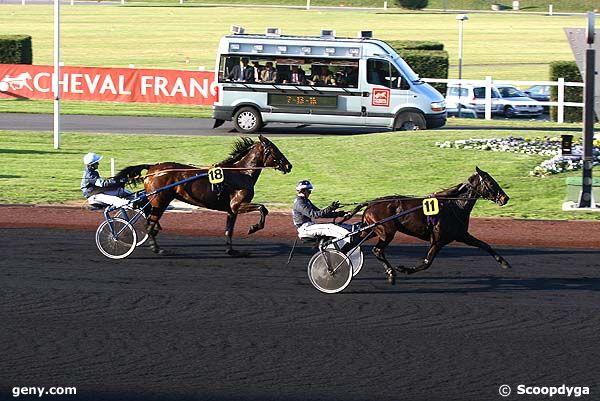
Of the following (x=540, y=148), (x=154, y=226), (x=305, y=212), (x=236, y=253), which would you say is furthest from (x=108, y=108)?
(x=305, y=212)

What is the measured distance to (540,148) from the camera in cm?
2459

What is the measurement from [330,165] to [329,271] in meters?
11.1

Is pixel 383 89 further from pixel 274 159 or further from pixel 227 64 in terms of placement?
pixel 274 159

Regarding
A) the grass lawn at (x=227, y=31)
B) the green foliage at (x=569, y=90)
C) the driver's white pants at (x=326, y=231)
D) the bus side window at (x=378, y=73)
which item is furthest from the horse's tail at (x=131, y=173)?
the grass lawn at (x=227, y=31)

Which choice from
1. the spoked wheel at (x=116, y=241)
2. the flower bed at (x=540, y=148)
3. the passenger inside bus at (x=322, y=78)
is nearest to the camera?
the spoked wheel at (x=116, y=241)

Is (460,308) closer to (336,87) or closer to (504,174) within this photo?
(504,174)

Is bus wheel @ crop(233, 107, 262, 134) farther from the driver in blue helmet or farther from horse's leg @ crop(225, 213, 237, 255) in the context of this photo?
the driver in blue helmet

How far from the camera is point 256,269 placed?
1526 centimetres

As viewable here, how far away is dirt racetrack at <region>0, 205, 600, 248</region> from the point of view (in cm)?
1747

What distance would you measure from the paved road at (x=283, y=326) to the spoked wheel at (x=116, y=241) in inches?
6.7

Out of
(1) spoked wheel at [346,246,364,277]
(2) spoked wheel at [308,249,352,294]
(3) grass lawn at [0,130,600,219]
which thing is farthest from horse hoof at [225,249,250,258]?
(3) grass lawn at [0,130,600,219]

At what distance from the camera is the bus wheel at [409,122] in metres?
30.8

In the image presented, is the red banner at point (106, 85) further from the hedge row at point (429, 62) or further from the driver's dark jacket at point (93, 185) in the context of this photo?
the driver's dark jacket at point (93, 185)

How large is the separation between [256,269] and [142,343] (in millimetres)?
3852
